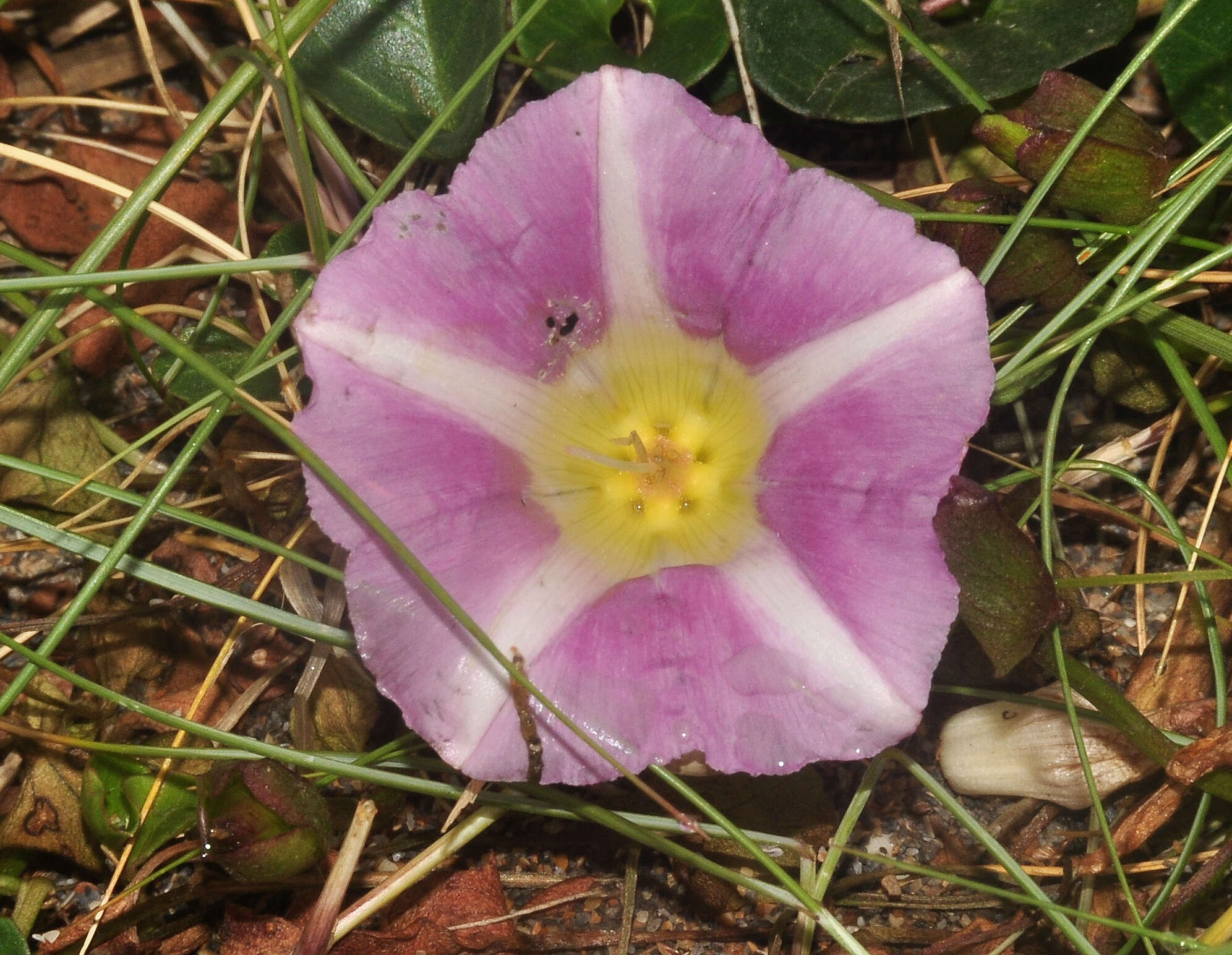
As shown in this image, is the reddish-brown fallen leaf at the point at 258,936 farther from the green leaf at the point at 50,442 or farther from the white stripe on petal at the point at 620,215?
the white stripe on petal at the point at 620,215

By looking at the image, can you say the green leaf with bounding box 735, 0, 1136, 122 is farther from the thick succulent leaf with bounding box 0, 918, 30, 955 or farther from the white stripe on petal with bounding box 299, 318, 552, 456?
the thick succulent leaf with bounding box 0, 918, 30, 955

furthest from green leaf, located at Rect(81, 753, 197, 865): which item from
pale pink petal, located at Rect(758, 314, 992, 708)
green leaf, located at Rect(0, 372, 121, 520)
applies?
pale pink petal, located at Rect(758, 314, 992, 708)

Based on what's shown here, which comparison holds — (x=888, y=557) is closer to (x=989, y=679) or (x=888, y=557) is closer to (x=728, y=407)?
(x=728, y=407)

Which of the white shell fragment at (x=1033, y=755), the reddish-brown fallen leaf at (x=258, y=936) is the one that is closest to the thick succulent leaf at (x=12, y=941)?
the reddish-brown fallen leaf at (x=258, y=936)

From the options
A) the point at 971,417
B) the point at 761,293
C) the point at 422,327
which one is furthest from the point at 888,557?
the point at 422,327

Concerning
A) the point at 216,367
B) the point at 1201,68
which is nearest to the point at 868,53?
the point at 1201,68

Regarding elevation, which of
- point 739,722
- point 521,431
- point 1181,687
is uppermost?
point 521,431
